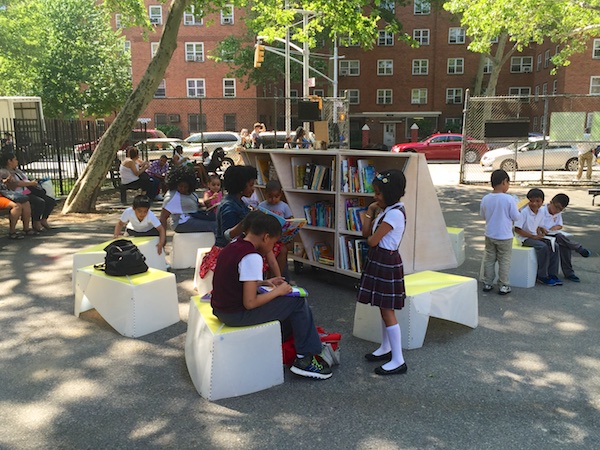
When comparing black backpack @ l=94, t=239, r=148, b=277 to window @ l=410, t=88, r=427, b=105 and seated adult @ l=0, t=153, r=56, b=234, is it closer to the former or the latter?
seated adult @ l=0, t=153, r=56, b=234

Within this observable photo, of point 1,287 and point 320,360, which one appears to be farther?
point 1,287

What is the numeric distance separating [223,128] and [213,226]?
3459cm

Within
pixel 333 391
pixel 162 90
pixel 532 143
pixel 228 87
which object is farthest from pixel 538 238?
pixel 162 90

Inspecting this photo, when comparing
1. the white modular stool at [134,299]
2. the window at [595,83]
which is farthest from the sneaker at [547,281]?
the window at [595,83]

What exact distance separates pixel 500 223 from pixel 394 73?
46.0 meters

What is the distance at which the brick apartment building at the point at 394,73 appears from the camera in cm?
4497

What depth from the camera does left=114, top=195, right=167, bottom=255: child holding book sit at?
7.34 metres

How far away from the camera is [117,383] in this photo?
4477 millimetres

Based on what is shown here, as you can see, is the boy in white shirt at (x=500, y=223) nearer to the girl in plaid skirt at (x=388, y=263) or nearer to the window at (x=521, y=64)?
the girl in plaid skirt at (x=388, y=263)

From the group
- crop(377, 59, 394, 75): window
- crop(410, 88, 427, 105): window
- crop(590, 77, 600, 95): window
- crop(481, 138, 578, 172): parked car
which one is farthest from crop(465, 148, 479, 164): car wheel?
crop(377, 59, 394, 75): window

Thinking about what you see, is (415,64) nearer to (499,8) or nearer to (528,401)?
(499,8)

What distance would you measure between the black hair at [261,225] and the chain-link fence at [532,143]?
524 inches

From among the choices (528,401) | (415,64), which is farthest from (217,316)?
(415,64)

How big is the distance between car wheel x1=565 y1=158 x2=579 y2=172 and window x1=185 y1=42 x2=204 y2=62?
3123 cm
